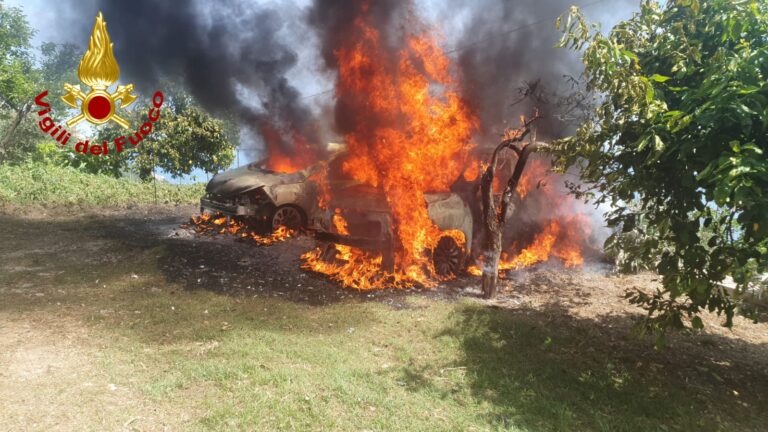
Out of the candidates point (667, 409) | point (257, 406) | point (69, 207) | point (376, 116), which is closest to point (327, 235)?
point (376, 116)

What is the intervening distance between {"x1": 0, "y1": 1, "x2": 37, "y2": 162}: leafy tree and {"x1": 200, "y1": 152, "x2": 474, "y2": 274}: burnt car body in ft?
53.6

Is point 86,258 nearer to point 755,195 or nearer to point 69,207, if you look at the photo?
point 69,207

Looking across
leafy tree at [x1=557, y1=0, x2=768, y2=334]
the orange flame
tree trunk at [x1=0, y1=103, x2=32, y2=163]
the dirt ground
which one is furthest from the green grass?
leafy tree at [x1=557, y1=0, x2=768, y2=334]

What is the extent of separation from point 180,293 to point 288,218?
183 inches

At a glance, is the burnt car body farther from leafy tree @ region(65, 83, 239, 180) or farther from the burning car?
leafy tree @ region(65, 83, 239, 180)

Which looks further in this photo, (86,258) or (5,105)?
(5,105)

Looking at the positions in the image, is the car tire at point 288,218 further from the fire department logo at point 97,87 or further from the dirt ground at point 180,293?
the fire department logo at point 97,87

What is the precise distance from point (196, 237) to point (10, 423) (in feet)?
27.0

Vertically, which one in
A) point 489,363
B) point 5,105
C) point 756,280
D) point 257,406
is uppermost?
point 5,105

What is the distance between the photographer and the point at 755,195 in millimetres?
3244

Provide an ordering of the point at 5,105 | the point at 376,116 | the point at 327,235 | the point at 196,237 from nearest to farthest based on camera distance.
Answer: the point at 327,235, the point at 376,116, the point at 196,237, the point at 5,105

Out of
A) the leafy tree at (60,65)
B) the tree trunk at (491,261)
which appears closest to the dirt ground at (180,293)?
the tree trunk at (491,261)

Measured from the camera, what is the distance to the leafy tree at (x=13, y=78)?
20.2 meters

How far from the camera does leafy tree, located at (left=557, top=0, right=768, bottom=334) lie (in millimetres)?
3428
